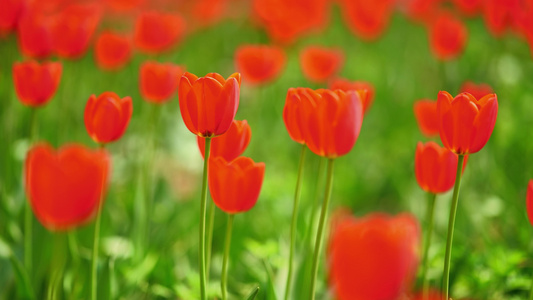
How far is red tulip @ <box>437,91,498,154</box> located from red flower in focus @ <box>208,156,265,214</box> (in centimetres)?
41

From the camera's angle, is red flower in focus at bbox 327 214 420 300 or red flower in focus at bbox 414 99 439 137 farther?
red flower in focus at bbox 414 99 439 137

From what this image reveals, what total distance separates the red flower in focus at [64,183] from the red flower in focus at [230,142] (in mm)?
365

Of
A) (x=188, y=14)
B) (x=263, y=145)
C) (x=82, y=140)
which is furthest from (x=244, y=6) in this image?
(x=82, y=140)

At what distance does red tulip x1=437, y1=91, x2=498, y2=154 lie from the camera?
1.15 meters

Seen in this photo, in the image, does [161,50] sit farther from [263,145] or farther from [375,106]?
[375,106]

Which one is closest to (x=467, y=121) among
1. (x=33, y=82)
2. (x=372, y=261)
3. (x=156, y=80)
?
(x=372, y=261)

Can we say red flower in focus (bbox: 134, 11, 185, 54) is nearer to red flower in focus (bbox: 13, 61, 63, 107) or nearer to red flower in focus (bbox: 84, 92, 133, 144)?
red flower in focus (bbox: 13, 61, 63, 107)

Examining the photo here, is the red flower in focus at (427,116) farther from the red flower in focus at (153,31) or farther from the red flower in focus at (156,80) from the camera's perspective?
the red flower in focus at (153,31)

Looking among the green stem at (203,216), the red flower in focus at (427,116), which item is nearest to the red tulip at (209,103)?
the green stem at (203,216)

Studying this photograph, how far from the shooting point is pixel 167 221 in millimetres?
2367

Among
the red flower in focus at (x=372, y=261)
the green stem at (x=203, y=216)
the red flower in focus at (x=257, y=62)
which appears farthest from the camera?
the red flower in focus at (x=257, y=62)

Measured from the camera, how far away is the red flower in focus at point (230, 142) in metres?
1.29

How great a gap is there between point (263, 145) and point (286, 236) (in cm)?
119

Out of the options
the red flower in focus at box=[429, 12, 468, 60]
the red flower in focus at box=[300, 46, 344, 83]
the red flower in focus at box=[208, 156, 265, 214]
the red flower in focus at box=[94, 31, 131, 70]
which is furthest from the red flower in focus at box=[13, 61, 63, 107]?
the red flower in focus at box=[429, 12, 468, 60]
